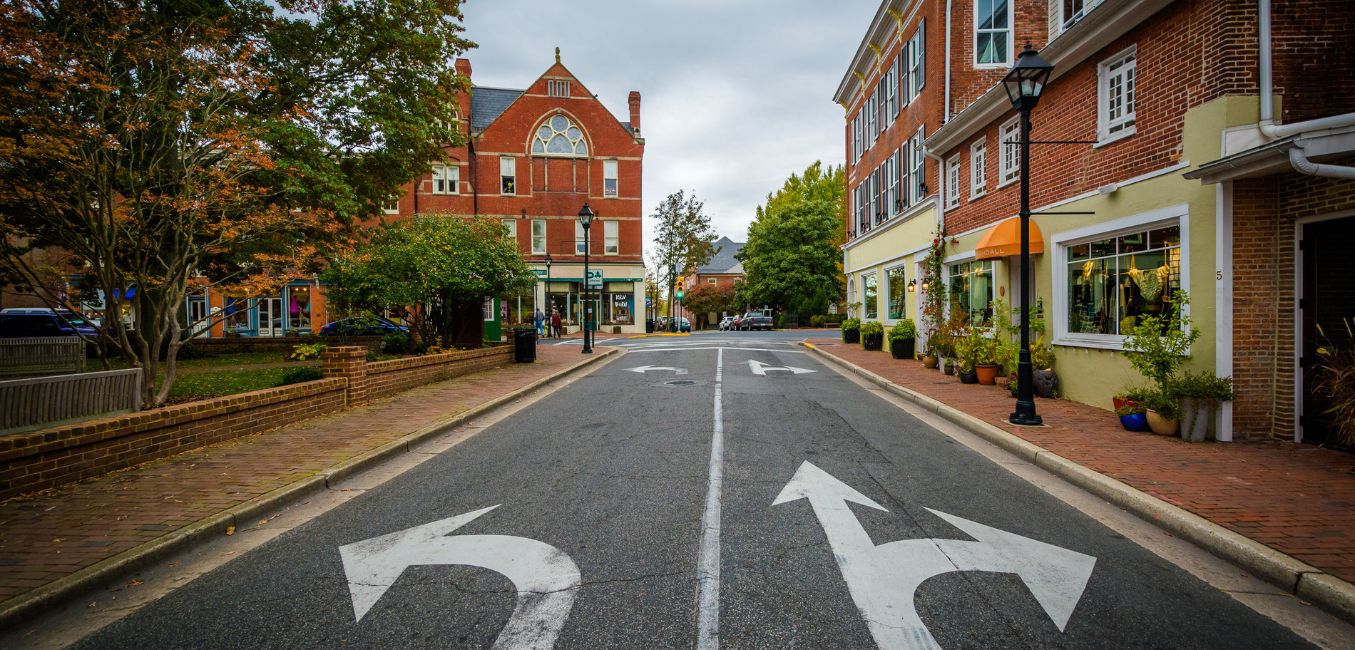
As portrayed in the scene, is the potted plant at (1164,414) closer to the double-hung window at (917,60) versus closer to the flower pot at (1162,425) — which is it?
the flower pot at (1162,425)

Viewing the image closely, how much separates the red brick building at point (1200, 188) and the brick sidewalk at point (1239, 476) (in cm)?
95

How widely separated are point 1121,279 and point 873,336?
43.9ft

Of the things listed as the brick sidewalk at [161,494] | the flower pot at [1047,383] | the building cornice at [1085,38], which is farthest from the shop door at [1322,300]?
the brick sidewalk at [161,494]

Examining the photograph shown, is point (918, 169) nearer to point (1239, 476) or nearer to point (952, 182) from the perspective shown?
point (952, 182)

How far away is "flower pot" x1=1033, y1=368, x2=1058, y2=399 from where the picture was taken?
11.2 meters

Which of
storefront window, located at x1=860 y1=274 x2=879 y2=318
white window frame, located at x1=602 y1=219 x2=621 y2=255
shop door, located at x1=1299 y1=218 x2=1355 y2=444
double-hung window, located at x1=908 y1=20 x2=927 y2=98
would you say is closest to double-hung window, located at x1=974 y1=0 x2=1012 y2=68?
double-hung window, located at x1=908 y1=20 x2=927 y2=98

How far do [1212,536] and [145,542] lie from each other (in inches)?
285

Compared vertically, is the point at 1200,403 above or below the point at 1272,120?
below

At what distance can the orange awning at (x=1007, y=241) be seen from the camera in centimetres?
1195

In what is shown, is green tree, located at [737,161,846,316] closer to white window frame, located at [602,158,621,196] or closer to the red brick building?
white window frame, located at [602,158,621,196]

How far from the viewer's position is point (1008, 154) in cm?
1380

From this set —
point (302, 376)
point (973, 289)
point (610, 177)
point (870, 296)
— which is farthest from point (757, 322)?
point (302, 376)

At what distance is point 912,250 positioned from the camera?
20391mm

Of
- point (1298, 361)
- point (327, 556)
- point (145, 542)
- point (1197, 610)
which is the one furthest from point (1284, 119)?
point (145, 542)
